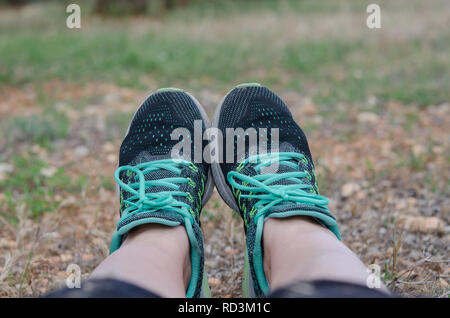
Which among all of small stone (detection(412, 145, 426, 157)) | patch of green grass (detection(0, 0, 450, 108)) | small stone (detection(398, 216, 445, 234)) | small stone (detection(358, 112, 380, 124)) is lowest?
small stone (detection(398, 216, 445, 234))

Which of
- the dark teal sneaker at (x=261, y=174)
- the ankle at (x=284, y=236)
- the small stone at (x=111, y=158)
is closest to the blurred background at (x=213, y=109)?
the small stone at (x=111, y=158)

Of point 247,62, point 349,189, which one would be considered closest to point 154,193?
point 349,189

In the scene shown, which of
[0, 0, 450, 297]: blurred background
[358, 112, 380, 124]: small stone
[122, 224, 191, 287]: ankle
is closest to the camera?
[122, 224, 191, 287]: ankle

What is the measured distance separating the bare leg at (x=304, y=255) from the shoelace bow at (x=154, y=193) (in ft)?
0.86

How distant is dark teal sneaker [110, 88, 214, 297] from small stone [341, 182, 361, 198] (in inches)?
25.4

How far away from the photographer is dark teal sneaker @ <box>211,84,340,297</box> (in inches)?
49.6

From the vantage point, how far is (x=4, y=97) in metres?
3.36

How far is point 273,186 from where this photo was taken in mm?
1402

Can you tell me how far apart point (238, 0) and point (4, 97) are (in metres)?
4.94

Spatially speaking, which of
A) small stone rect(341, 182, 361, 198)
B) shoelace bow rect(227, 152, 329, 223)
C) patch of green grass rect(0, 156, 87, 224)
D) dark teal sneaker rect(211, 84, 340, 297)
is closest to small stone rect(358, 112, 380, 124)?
small stone rect(341, 182, 361, 198)

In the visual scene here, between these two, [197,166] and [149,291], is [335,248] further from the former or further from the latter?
[197,166]

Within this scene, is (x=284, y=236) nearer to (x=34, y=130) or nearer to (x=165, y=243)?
(x=165, y=243)

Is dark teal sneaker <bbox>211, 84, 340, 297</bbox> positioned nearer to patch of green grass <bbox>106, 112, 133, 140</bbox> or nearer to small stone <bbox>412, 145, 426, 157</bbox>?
small stone <bbox>412, 145, 426, 157</bbox>

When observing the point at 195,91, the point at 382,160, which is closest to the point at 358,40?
the point at 195,91
